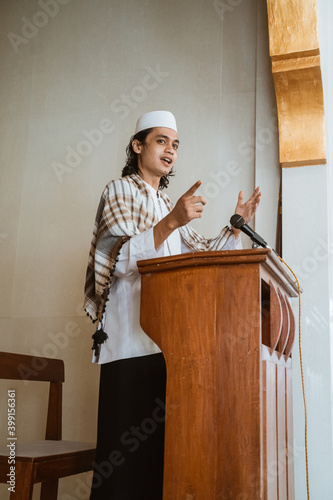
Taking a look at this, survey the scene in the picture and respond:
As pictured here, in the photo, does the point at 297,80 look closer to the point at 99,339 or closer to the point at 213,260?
the point at 213,260

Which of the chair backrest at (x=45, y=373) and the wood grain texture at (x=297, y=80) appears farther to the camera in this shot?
the wood grain texture at (x=297, y=80)

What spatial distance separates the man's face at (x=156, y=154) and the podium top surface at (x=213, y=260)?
770 mm

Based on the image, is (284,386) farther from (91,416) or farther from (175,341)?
(91,416)

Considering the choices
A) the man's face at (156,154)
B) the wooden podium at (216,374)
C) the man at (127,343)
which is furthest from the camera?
the man's face at (156,154)

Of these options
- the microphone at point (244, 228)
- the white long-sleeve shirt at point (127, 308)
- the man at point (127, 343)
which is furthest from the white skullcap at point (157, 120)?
the microphone at point (244, 228)

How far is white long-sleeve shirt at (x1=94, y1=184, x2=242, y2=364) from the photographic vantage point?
204 cm

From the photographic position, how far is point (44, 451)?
7.87 feet

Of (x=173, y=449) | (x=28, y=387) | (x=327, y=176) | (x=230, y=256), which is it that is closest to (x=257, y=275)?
(x=230, y=256)

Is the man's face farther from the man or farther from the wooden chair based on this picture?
the wooden chair

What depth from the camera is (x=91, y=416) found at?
3357 millimetres

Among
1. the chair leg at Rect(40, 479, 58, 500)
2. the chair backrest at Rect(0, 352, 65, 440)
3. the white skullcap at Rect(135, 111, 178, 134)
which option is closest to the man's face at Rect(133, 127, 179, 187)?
the white skullcap at Rect(135, 111, 178, 134)

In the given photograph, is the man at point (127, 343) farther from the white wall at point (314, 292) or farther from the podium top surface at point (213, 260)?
the white wall at point (314, 292)

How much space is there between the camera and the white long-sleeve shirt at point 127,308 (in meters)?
2.04

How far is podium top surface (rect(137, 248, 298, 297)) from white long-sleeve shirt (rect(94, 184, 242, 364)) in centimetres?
16
